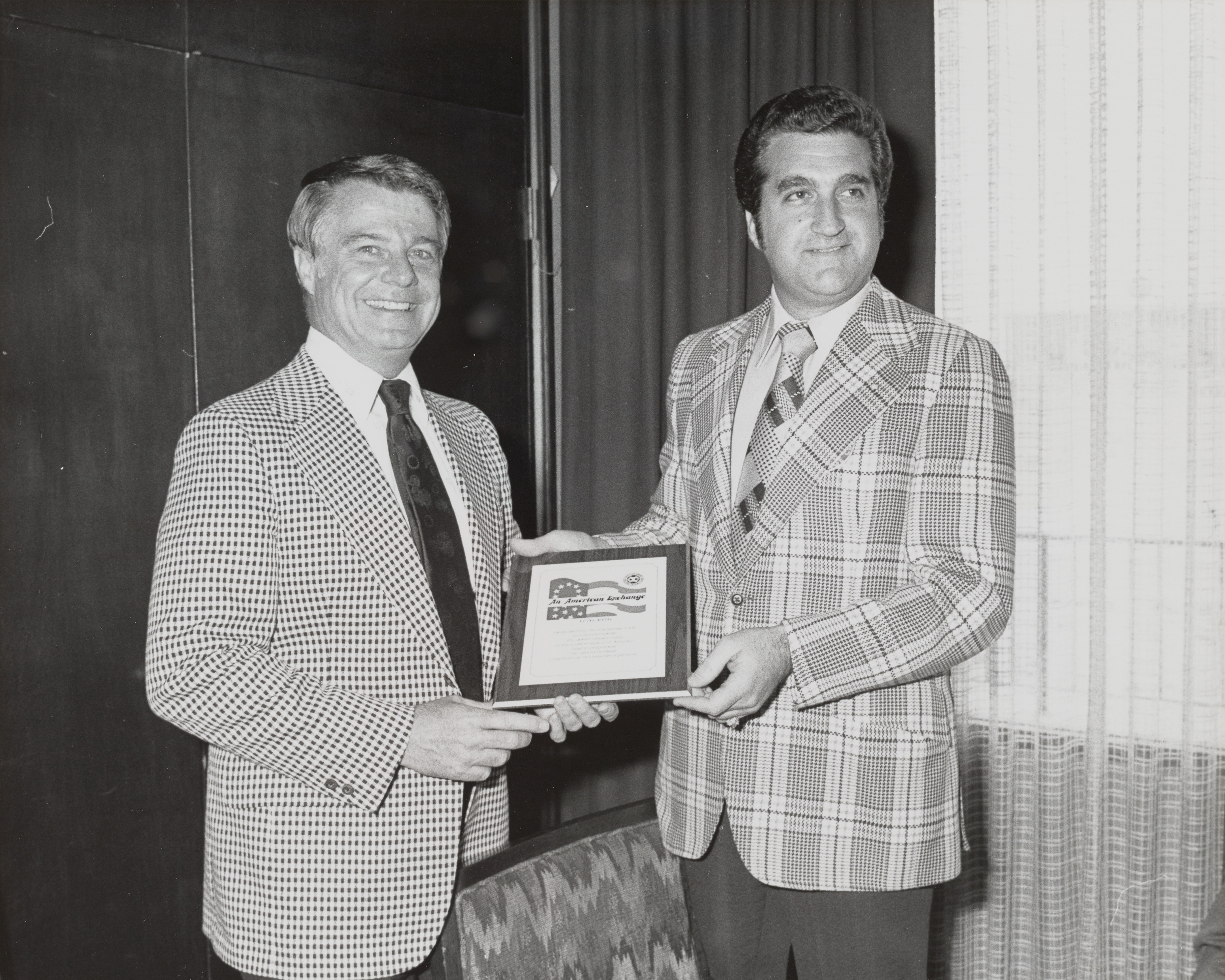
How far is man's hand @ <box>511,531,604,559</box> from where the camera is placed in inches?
81.0

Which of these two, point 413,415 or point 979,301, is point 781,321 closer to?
point 413,415

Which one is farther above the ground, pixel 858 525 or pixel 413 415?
pixel 413 415

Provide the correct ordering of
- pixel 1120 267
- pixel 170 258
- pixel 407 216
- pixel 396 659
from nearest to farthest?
1. pixel 396 659
2. pixel 407 216
3. pixel 170 258
4. pixel 1120 267

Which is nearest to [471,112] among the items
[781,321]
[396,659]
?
[781,321]

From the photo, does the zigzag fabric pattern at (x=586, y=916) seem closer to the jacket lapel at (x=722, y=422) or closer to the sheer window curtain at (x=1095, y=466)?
the jacket lapel at (x=722, y=422)

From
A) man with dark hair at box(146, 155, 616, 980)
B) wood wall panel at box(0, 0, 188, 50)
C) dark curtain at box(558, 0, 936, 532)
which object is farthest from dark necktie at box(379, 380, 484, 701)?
dark curtain at box(558, 0, 936, 532)

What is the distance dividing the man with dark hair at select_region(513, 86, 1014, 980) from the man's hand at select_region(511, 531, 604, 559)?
0.29m

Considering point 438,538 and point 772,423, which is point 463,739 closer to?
point 438,538

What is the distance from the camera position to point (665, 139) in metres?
3.19

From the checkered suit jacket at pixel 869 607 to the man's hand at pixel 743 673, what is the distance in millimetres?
29

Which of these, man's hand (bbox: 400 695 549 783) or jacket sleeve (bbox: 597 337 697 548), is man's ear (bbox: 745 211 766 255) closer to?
jacket sleeve (bbox: 597 337 697 548)

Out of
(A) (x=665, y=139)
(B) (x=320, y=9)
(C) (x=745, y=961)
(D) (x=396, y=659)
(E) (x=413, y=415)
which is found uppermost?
(B) (x=320, y=9)

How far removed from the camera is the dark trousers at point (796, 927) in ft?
5.70

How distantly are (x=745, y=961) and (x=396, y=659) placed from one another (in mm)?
759
